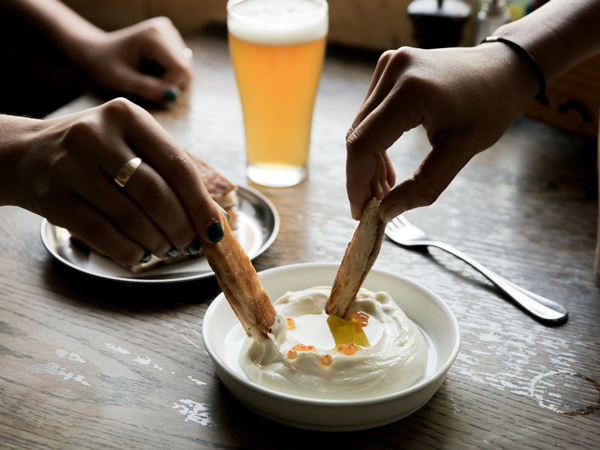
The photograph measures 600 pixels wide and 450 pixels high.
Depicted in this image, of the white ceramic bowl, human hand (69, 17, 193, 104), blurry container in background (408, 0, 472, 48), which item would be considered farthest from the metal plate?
blurry container in background (408, 0, 472, 48)

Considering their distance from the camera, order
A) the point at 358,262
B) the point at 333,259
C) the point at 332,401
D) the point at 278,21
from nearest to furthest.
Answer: the point at 332,401 < the point at 358,262 < the point at 333,259 < the point at 278,21

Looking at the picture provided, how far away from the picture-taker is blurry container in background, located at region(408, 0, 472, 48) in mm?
1622

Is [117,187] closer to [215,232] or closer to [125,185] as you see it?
[125,185]

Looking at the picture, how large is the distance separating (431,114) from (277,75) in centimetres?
49

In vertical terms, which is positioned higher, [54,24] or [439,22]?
[439,22]

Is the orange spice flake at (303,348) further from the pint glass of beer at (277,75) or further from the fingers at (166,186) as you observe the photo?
the pint glass of beer at (277,75)

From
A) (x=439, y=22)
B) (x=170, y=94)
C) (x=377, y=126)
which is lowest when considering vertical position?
(x=170, y=94)

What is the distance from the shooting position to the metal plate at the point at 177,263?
1036 mm

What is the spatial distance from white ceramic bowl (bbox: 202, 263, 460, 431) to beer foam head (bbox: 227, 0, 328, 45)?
0.50 metres

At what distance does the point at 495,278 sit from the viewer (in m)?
1.05

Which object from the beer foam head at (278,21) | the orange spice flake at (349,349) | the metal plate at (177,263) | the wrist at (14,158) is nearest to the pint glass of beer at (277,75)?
the beer foam head at (278,21)

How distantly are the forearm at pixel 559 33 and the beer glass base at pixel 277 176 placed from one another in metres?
0.53

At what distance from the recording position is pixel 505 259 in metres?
1.13

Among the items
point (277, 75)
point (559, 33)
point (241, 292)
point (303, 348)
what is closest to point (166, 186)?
point (241, 292)
